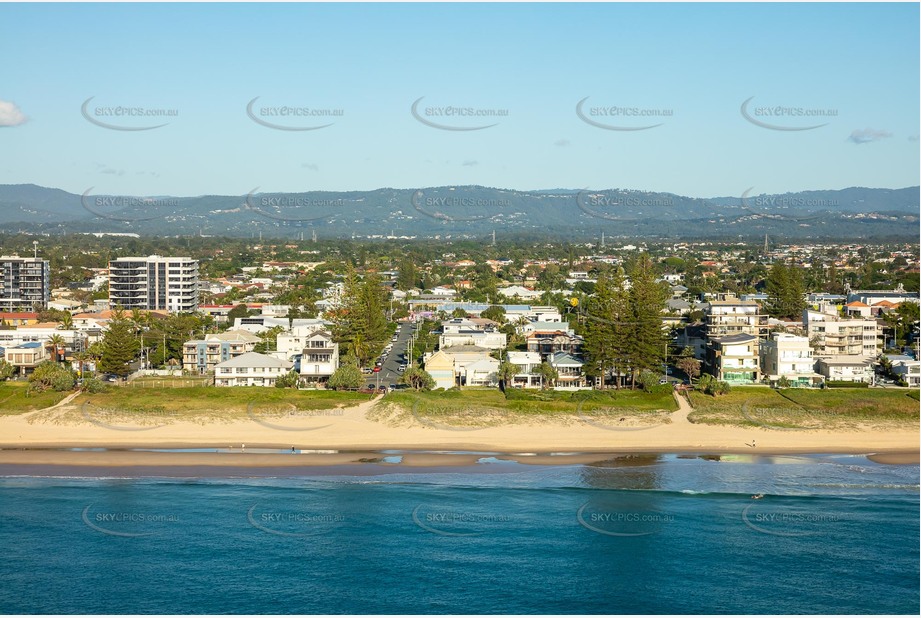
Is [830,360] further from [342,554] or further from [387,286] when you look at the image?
A: [387,286]

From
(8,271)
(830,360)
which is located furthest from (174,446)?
(8,271)

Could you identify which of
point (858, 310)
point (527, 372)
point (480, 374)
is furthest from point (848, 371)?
point (858, 310)

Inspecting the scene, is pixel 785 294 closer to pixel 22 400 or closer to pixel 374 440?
pixel 374 440

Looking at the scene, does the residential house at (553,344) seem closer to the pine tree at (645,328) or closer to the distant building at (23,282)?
the pine tree at (645,328)

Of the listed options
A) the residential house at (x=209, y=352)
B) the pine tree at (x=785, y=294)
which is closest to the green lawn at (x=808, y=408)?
the pine tree at (x=785, y=294)

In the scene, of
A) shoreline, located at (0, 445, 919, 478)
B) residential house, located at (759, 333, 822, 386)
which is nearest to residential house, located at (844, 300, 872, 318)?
residential house, located at (759, 333, 822, 386)
